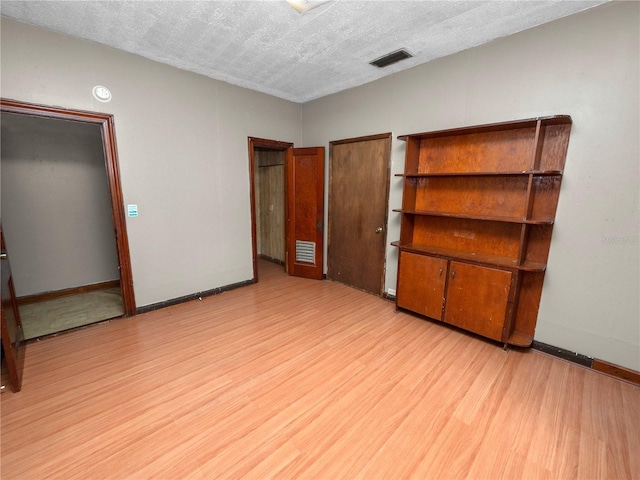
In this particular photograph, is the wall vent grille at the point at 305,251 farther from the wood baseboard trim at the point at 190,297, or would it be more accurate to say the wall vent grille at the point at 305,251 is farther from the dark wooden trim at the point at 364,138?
the dark wooden trim at the point at 364,138

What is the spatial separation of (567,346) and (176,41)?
4.63 meters

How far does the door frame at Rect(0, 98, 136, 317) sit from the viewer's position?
2443 mm

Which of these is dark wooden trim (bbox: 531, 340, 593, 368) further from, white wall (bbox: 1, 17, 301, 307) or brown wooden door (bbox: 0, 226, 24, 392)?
brown wooden door (bbox: 0, 226, 24, 392)

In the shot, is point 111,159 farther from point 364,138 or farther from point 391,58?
point 391,58

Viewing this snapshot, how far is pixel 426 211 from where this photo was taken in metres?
3.04

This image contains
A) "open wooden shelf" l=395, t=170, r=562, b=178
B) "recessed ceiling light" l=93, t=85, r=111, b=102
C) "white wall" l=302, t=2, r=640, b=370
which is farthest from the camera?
"recessed ceiling light" l=93, t=85, r=111, b=102

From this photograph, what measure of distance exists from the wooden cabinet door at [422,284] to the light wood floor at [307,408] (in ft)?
0.88

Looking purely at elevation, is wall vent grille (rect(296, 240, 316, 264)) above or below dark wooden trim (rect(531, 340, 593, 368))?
above

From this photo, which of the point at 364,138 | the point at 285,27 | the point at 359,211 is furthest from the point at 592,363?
the point at 285,27

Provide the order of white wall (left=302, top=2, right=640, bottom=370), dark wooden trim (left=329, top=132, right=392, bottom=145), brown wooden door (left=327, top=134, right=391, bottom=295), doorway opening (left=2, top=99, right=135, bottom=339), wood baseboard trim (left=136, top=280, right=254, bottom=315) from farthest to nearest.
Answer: brown wooden door (left=327, top=134, right=391, bottom=295) < dark wooden trim (left=329, top=132, right=392, bottom=145) < wood baseboard trim (left=136, top=280, right=254, bottom=315) < doorway opening (left=2, top=99, right=135, bottom=339) < white wall (left=302, top=2, right=640, bottom=370)

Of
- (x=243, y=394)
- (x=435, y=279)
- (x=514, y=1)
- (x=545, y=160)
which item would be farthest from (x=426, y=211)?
(x=243, y=394)

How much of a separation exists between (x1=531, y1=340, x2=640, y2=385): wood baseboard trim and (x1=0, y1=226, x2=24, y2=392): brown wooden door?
14.2 ft

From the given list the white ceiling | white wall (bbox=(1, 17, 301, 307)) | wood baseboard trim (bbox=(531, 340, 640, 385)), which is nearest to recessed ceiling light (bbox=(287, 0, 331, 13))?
the white ceiling

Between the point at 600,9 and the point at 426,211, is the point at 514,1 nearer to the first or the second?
the point at 600,9
